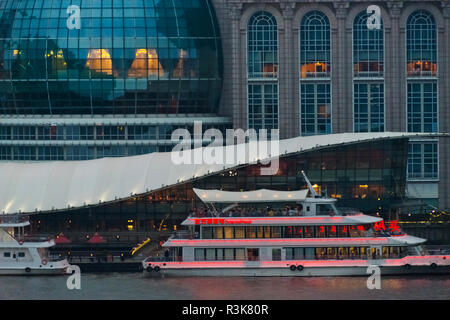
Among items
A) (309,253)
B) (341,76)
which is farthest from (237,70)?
(309,253)

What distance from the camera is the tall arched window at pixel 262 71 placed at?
166875 mm

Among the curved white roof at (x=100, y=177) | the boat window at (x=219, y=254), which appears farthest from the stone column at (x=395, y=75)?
the boat window at (x=219, y=254)

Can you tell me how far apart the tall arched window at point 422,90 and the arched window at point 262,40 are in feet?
50.0

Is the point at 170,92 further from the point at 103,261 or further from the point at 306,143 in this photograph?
the point at 103,261

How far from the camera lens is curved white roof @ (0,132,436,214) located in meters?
145

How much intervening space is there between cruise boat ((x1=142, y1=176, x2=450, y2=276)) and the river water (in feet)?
5.22

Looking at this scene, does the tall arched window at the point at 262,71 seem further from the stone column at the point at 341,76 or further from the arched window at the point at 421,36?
the arched window at the point at 421,36

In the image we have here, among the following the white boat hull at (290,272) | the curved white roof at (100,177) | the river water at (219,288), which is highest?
the curved white roof at (100,177)

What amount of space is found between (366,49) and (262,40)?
39.0 ft

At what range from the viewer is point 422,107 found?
169250mm

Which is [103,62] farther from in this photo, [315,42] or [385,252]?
Result: [385,252]

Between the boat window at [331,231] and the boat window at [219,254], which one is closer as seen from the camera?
the boat window at [219,254]

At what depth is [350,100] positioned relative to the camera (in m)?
168

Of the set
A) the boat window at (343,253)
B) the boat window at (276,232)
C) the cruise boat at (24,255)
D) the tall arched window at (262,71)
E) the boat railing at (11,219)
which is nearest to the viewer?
the boat window at (343,253)
